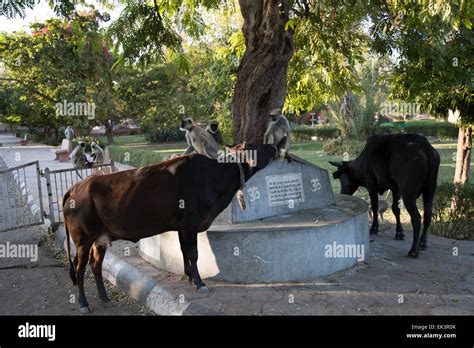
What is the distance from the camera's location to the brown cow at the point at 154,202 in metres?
5.30

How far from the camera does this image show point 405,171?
689 centimetres

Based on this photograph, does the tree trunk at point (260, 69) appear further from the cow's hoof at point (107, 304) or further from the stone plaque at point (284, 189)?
the cow's hoof at point (107, 304)

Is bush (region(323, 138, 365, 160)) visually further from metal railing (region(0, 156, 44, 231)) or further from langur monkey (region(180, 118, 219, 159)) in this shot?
langur monkey (region(180, 118, 219, 159))

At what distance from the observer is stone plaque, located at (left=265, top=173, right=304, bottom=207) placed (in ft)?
21.7

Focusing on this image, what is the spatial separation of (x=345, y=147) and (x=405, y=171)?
1961 centimetres

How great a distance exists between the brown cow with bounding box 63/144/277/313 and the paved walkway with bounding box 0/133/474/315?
376 millimetres

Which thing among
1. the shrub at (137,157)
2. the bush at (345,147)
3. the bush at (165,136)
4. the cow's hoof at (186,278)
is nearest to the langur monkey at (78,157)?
the shrub at (137,157)

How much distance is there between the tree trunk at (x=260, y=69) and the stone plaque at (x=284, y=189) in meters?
1.12

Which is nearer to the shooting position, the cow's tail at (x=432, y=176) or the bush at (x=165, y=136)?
the cow's tail at (x=432, y=176)

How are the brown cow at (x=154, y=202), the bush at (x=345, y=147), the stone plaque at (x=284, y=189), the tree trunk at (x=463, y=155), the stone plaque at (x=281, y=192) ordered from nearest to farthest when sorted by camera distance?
1. the brown cow at (x=154, y=202)
2. the stone plaque at (x=281, y=192)
3. the stone plaque at (x=284, y=189)
4. the tree trunk at (x=463, y=155)
5. the bush at (x=345, y=147)

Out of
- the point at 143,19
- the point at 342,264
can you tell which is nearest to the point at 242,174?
the point at 342,264

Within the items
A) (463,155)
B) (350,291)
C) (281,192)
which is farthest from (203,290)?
(463,155)

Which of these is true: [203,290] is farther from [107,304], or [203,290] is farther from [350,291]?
[350,291]

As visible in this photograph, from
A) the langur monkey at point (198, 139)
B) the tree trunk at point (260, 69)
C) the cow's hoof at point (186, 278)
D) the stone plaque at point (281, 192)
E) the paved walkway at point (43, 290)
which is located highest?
the tree trunk at point (260, 69)
